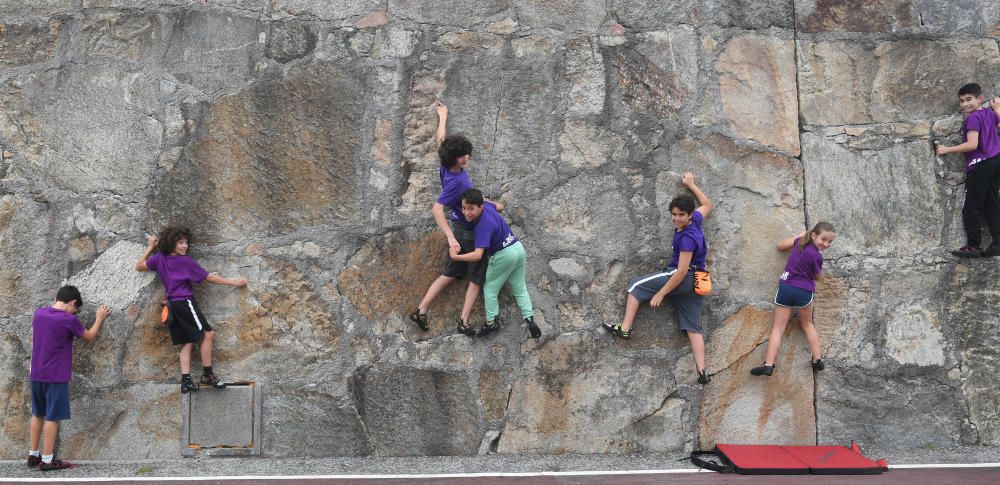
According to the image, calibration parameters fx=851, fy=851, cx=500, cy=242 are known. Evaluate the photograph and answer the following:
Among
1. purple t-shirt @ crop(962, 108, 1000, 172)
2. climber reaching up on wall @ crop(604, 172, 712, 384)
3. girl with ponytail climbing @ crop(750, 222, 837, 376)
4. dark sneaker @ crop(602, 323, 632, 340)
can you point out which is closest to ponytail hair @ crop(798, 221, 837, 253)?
girl with ponytail climbing @ crop(750, 222, 837, 376)

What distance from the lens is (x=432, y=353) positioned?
5.39 m

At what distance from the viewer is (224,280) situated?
532 cm

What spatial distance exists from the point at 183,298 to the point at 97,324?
581 millimetres

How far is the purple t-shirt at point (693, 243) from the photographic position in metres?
5.24

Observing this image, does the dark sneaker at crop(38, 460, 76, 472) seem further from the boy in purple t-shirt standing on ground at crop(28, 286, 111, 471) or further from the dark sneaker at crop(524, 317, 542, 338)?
the dark sneaker at crop(524, 317, 542, 338)

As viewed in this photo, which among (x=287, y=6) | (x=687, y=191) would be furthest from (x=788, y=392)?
(x=287, y=6)

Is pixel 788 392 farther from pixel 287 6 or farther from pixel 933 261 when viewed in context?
pixel 287 6

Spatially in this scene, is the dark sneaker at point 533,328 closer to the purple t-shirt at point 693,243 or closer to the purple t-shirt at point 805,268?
the purple t-shirt at point 693,243

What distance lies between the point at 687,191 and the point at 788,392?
1446mm

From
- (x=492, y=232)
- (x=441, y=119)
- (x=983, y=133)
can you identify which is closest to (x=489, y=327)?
(x=492, y=232)

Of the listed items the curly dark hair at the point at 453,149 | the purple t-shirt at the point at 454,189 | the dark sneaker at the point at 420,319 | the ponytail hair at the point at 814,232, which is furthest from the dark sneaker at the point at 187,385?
the ponytail hair at the point at 814,232

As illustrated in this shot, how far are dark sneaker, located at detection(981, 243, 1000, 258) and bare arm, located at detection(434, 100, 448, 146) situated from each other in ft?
11.8

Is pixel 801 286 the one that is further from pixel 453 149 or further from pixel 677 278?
pixel 453 149

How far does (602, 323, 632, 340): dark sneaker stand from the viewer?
5.35 m
